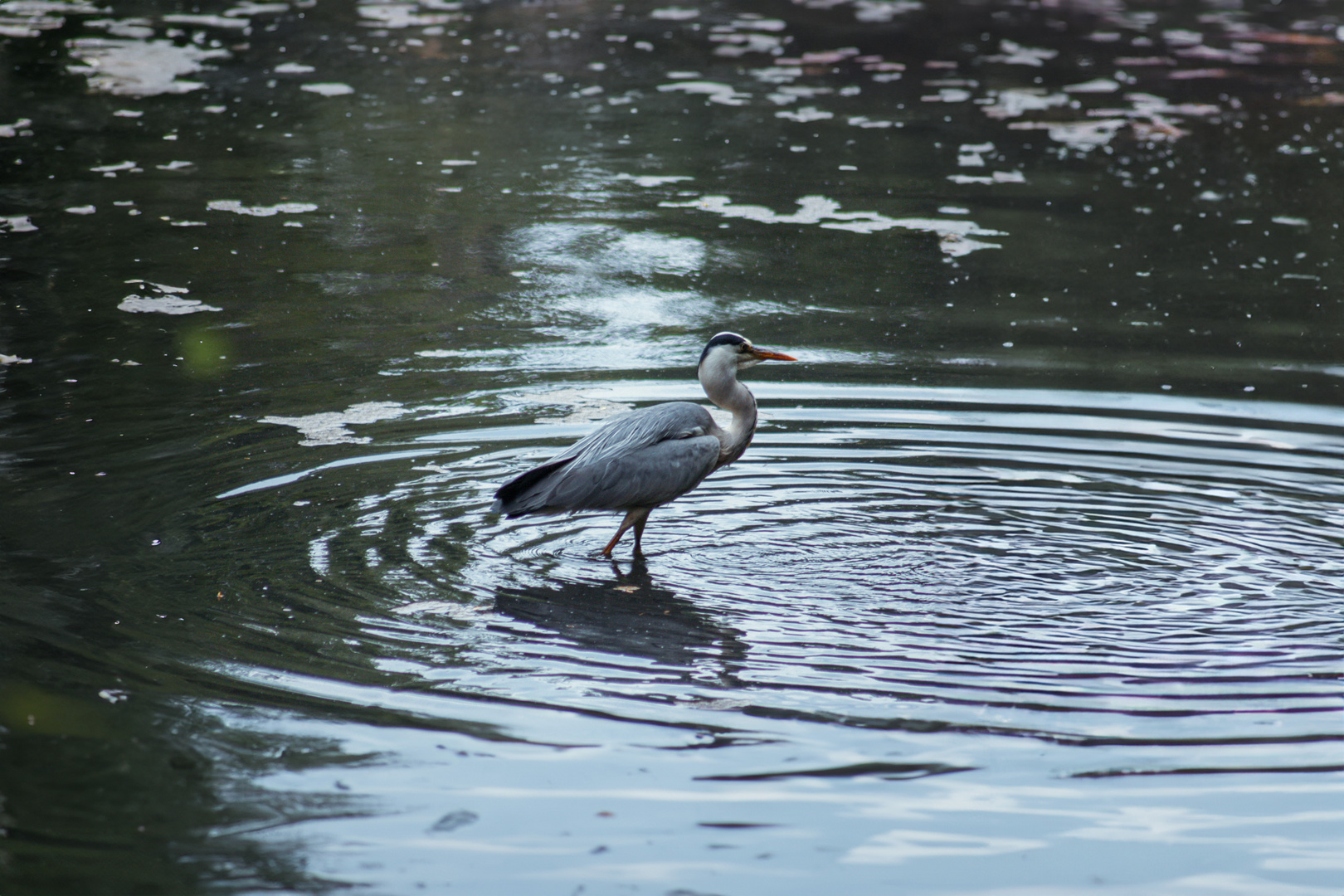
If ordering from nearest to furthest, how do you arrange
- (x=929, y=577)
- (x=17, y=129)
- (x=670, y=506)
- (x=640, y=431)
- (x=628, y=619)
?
1. (x=628, y=619)
2. (x=929, y=577)
3. (x=640, y=431)
4. (x=670, y=506)
5. (x=17, y=129)

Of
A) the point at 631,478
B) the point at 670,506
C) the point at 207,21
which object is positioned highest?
the point at 207,21

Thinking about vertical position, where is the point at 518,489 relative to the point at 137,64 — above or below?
below

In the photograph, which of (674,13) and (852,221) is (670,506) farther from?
(674,13)

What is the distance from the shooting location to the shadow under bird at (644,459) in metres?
7.19

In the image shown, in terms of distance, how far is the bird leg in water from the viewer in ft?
24.2

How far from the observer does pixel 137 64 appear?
17.4 meters

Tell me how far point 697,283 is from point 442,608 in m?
5.59

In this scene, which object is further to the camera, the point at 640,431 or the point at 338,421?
the point at 338,421

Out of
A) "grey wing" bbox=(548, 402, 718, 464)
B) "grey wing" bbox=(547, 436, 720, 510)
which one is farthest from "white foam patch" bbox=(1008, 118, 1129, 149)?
"grey wing" bbox=(547, 436, 720, 510)

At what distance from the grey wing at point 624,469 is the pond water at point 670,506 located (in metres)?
0.31

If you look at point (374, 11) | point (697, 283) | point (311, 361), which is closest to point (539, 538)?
point (311, 361)

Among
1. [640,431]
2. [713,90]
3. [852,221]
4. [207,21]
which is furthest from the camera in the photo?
[207,21]

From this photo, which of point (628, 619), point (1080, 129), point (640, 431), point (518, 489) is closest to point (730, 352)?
point (640, 431)

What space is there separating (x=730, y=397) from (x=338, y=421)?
2.42 meters
